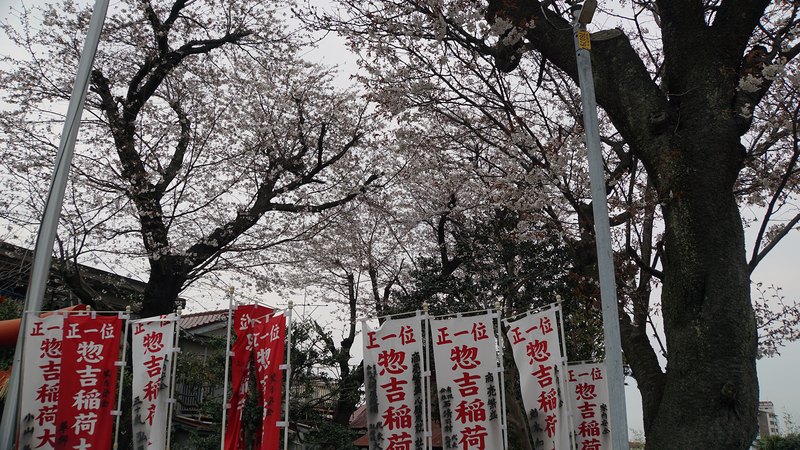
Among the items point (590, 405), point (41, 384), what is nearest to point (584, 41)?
point (590, 405)

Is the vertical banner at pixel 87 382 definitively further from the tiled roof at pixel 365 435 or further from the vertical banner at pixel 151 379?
the tiled roof at pixel 365 435

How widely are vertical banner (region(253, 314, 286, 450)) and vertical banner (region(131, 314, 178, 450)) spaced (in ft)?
4.94

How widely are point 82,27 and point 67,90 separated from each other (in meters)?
1.47

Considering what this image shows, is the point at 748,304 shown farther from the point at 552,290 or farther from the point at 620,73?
the point at 552,290

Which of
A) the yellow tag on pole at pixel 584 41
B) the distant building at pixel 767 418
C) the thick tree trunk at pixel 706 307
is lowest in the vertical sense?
the distant building at pixel 767 418

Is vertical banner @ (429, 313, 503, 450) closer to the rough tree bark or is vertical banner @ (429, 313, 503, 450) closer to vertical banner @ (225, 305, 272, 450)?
the rough tree bark

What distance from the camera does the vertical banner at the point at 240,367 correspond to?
783 centimetres

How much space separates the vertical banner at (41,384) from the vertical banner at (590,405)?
792 cm

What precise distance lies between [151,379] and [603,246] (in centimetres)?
692

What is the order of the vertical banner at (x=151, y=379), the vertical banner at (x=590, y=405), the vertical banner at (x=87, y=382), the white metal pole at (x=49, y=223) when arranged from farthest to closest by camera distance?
the vertical banner at (x=590, y=405) < the vertical banner at (x=151, y=379) < the vertical banner at (x=87, y=382) < the white metal pole at (x=49, y=223)

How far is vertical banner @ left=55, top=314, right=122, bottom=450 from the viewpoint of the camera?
294 inches

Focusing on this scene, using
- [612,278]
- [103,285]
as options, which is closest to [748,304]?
[612,278]

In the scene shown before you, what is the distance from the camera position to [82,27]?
11617 mm

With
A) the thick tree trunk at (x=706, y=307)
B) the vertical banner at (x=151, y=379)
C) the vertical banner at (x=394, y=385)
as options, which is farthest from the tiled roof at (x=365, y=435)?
the thick tree trunk at (x=706, y=307)
